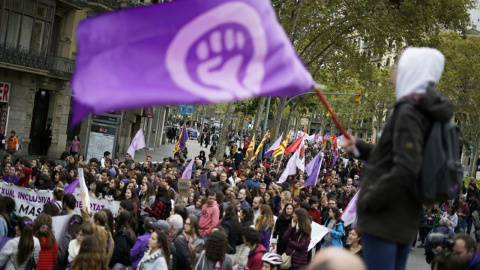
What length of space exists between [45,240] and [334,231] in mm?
5352

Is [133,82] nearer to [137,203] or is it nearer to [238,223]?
[238,223]

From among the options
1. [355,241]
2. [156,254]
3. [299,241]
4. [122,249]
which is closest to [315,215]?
[299,241]

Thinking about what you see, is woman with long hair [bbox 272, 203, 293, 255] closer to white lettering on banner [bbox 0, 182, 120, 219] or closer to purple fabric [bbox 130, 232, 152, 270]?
white lettering on banner [bbox 0, 182, 120, 219]

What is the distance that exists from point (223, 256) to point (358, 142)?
14.8 feet

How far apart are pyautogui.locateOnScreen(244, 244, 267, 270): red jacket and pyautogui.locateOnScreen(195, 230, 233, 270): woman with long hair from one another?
80cm

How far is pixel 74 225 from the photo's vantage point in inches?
349

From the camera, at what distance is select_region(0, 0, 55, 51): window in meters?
29.7

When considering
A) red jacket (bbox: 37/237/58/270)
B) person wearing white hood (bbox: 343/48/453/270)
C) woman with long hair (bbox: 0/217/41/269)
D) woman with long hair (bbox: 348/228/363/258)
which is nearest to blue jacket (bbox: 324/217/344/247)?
woman with long hair (bbox: 348/228/363/258)

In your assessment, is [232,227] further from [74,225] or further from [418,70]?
[418,70]

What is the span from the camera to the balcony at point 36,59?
29594mm

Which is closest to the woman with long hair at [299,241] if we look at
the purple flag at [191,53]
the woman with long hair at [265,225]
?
the woman with long hair at [265,225]

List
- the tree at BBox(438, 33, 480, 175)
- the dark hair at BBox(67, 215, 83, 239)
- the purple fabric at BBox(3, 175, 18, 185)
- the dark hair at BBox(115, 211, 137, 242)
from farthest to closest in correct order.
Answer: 1. the tree at BBox(438, 33, 480, 175)
2. the purple fabric at BBox(3, 175, 18, 185)
3. the dark hair at BBox(115, 211, 137, 242)
4. the dark hair at BBox(67, 215, 83, 239)

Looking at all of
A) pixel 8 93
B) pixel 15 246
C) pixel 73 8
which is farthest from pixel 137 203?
pixel 73 8

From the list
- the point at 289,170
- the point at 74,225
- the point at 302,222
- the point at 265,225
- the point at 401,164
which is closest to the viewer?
the point at 401,164
